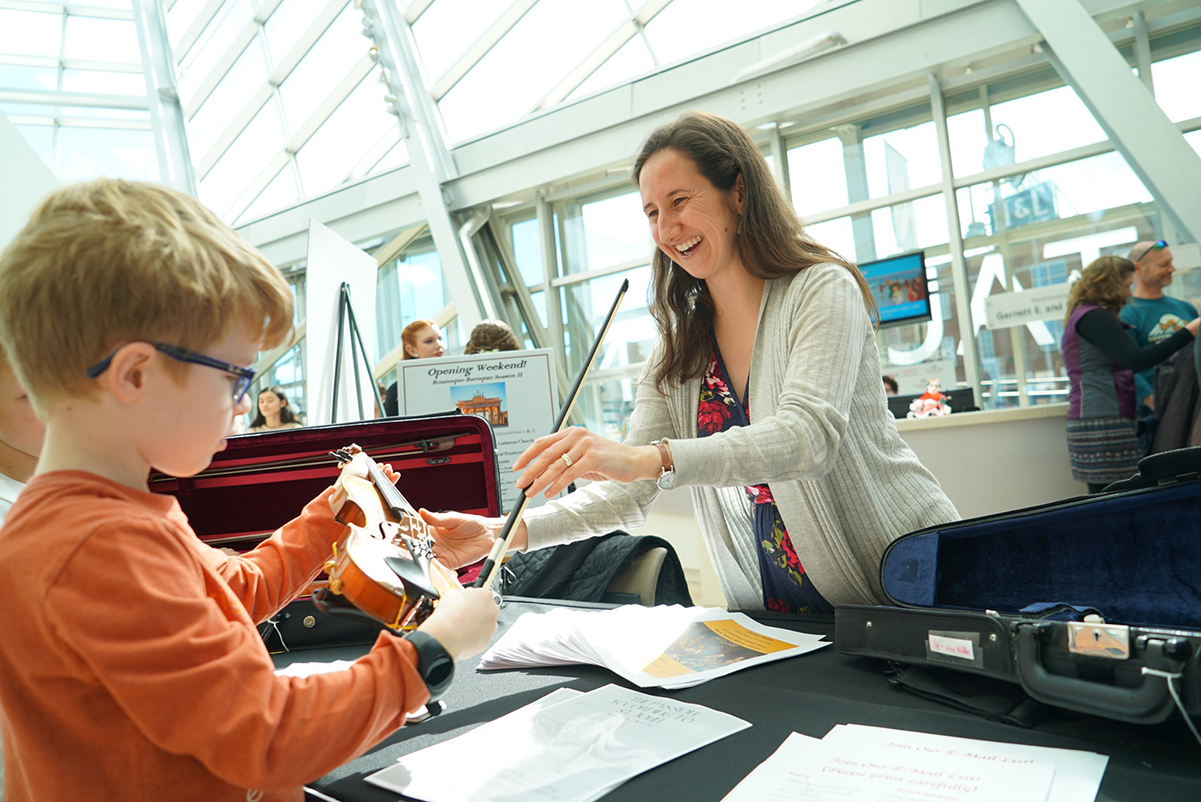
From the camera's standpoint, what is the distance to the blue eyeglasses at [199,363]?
60cm

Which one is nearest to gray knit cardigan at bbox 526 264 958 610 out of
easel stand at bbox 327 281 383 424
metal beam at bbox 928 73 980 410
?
easel stand at bbox 327 281 383 424

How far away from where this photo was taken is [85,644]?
1.78 ft

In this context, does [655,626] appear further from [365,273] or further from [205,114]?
[205,114]

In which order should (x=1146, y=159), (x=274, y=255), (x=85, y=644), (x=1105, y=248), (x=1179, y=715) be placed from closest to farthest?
(x=85, y=644)
(x=1179, y=715)
(x=1146, y=159)
(x=1105, y=248)
(x=274, y=255)

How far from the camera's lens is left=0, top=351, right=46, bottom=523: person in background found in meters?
0.97

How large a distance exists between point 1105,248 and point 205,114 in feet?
31.6

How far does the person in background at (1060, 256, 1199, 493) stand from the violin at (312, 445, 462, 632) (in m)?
3.53

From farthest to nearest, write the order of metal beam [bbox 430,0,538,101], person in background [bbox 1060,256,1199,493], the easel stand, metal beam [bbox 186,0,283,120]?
metal beam [bbox 186,0,283,120]
metal beam [bbox 430,0,538,101]
person in background [bbox 1060,256,1199,493]
the easel stand

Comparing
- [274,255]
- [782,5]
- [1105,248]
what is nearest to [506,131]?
[782,5]

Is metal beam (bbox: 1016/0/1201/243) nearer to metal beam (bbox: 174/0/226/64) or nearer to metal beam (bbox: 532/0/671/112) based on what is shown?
metal beam (bbox: 532/0/671/112)

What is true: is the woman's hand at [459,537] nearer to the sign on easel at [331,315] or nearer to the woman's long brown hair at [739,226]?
the woman's long brown hair at [739,226]

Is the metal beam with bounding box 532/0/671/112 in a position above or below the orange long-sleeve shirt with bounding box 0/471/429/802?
above

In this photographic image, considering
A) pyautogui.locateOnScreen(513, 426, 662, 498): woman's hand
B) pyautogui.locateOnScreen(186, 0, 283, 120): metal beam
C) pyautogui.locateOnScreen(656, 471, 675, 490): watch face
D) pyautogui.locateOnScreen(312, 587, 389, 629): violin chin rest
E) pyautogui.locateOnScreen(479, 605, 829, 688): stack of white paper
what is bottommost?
pyautogui.locateOnScreen(479, 605, 829, 688): stack of white paper

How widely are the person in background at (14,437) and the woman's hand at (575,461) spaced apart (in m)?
0.62
